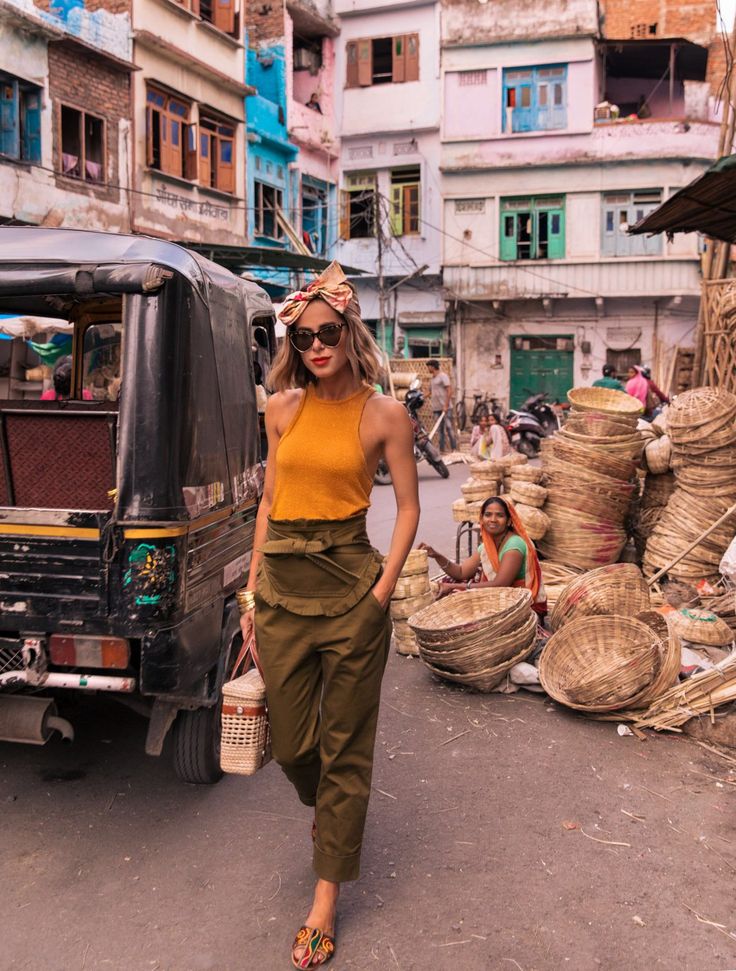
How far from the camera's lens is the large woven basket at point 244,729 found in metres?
2.84

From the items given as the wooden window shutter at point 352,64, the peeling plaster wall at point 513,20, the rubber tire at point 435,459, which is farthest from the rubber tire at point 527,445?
the wooden window shutter at point 352,64

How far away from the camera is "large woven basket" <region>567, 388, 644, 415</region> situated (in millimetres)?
7789

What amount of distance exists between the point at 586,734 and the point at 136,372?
9.47ft

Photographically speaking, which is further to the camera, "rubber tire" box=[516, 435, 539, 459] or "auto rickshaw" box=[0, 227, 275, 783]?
"rubber tire" box=[516, 435, 539, 459]

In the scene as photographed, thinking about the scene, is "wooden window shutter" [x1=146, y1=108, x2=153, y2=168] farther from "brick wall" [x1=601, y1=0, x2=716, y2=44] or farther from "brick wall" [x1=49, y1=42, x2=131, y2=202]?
"brick wall" [x1=601, y1=0, x2=716, y2=44]

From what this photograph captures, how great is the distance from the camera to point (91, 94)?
16.3 meters

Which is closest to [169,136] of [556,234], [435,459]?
[435,459]

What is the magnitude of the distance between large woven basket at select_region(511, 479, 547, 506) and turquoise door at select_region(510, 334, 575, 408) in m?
19.5

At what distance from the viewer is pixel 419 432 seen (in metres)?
15.2

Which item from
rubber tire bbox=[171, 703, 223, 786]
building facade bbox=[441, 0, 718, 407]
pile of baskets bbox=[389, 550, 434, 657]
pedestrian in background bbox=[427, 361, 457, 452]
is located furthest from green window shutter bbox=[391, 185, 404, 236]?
rubber tire bbox=[171, 703, 223, 786]

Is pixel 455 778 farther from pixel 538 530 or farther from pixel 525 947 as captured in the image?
pixel 538 530

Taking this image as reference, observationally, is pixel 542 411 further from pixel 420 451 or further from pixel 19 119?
pixel 19 119

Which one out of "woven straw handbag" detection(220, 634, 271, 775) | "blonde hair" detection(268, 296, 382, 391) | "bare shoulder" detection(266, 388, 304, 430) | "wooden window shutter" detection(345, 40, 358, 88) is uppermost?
"wooden window shutter" detection(345, 40, 358, 88)

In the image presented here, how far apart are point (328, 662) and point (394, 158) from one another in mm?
26968
